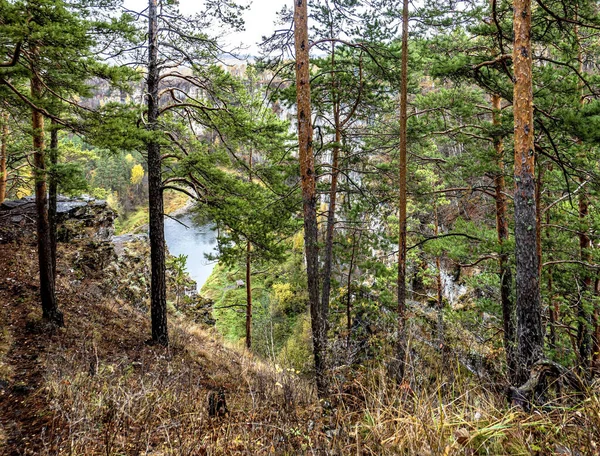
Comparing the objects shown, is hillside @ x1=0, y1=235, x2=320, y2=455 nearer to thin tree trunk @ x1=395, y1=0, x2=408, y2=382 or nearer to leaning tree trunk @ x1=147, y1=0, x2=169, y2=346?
leaning tree trunk @ x1=147, y1=0, x2=169, y2=346

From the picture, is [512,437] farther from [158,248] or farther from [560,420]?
[158,248]

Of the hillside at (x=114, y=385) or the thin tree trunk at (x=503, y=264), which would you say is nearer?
the hillside at (x=114, y=385)

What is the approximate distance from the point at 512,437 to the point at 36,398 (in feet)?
17.7

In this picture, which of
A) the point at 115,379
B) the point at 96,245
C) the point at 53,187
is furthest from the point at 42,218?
the point at 96,245

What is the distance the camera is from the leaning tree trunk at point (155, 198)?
6156 mm

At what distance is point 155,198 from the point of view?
21.7 ft

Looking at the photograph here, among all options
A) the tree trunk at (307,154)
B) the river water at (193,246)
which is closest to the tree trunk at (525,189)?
the tree trunk at (307,154)

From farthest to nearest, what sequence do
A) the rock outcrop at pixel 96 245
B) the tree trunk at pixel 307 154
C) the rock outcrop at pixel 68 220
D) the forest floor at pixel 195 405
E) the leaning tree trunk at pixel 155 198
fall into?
1. the rock outcrop at pixel 96 245
2. the rock outcrop at pixel 68 220
3. the leaning tree trunk at pixel 155 198
4. the tree trunk at pixel 307 154
5. the forest floor at pixel 195 405

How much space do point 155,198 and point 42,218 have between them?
223 centimetres

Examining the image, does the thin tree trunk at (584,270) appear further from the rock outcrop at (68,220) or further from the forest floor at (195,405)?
the rock outcrop at (68,220)

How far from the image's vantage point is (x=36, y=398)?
4141mm

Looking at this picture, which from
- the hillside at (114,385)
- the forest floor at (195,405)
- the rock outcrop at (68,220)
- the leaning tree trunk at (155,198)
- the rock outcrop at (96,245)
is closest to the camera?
the forest floor at (195,405)

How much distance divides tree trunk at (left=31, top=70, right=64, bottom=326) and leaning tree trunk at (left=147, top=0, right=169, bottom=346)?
1.80 metres

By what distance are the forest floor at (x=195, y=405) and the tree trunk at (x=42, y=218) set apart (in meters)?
0.34
